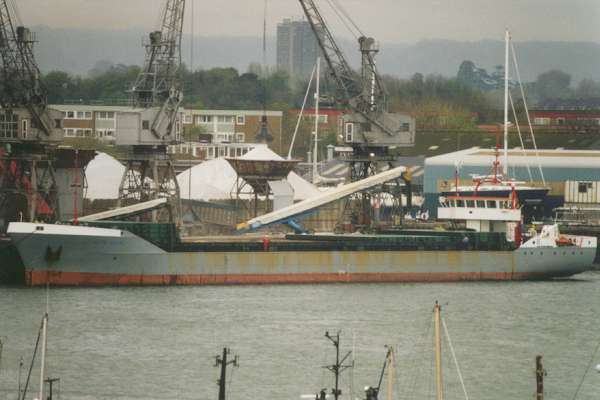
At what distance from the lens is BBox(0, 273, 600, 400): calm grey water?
38844 millimetres

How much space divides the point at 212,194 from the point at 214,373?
38.2m

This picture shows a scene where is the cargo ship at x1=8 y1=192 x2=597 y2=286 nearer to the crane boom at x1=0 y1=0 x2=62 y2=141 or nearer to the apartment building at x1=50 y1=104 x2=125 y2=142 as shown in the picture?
the crane boom at x1=0 y1=0 x2=62 y2=141

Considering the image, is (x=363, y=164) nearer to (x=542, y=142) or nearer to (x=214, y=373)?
(x=542, y=142)

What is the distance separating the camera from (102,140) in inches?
3812

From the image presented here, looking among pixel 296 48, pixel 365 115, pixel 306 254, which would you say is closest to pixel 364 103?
pixel 365 115

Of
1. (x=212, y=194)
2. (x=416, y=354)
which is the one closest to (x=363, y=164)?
(x=212, y=194)

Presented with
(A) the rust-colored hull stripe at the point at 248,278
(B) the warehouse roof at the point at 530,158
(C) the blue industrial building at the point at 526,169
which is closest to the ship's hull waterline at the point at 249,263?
(A) the rust-colored hull stripe at the point at 248,278

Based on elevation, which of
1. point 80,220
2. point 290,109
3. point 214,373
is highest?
point 290,109

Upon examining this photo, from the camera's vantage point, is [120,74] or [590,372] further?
[120,74]

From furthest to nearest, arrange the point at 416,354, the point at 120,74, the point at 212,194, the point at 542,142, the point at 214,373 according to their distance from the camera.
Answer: the point at 120,74
the point at 542,142
the point at 212,194
the point at 416,354
the point at 214,373

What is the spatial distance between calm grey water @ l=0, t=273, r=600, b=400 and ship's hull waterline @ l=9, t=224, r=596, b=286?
1466 mm

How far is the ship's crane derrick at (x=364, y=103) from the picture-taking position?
70.0m

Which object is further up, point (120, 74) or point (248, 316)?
point (120, 74)

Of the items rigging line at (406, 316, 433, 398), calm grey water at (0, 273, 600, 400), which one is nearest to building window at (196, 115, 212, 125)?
calm grey water at (0, 273, 600, 400)
